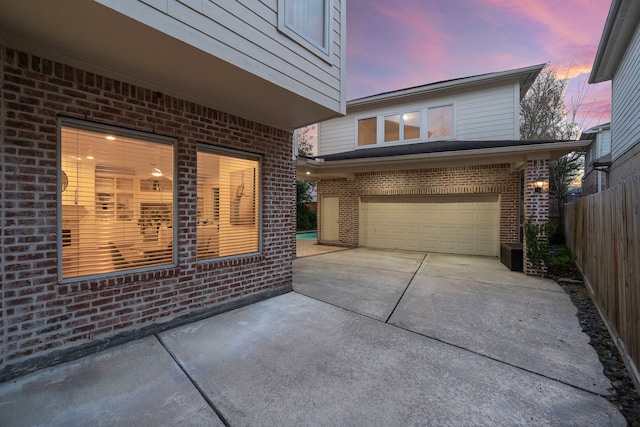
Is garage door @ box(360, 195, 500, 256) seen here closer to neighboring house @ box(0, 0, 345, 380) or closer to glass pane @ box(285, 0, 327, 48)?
neighboring house @ box(0, 0, 345, 380)

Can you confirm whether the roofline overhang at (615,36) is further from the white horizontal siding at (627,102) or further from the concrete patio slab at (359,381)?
the concrete patio slab at (359,381)

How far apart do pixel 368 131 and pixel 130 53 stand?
365 inches

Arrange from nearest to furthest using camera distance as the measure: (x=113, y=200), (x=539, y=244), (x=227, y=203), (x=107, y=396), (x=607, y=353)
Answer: (x=107, y=396)
(x=607, y=353)
(x=113, y=200)
(x=227, y=203)
(x=539, y=244)

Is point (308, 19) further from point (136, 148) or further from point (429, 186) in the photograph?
point (429, 186)

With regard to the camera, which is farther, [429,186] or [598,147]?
[598,147]

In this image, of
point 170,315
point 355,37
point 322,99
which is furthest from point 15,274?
point 355,37

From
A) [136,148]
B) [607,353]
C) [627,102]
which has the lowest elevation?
[607,353]

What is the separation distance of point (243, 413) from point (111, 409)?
37.6 inches

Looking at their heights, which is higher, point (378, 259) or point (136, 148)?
point (136, 148)

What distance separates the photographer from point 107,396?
82.7 inches

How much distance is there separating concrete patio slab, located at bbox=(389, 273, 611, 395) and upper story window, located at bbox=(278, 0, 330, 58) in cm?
376

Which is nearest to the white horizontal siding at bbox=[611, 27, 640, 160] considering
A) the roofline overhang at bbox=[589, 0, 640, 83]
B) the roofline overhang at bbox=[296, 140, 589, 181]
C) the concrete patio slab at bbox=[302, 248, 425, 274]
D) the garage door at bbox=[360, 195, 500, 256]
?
the roofline overhang at bbox=[589, 0, 640, 83]

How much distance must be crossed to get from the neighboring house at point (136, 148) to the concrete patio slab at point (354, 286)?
1296 millimetres

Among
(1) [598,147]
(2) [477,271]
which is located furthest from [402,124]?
(1) [598,147]
